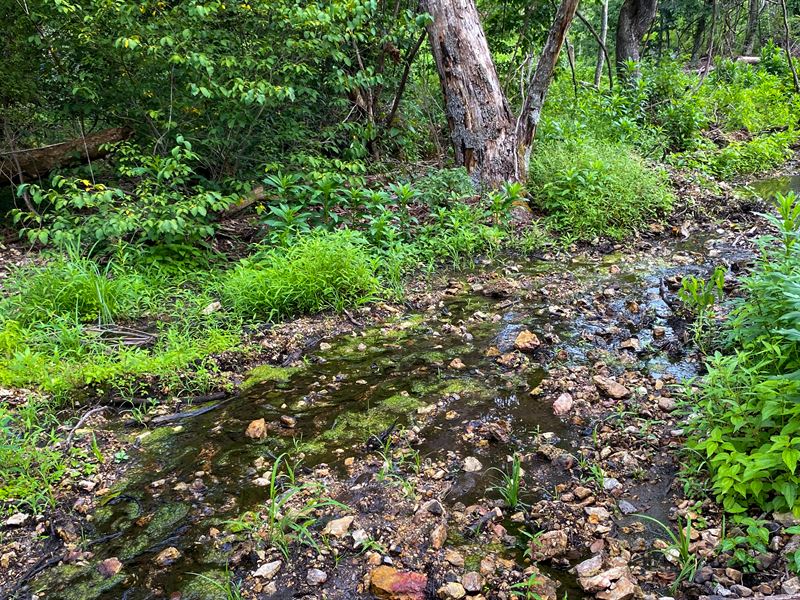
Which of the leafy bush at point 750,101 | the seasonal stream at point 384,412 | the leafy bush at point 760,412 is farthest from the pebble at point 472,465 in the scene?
the leafy bush at point 750,101

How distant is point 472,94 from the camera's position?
679 centimetres

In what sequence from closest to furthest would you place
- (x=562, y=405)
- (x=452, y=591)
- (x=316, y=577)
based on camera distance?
(x=452, y=591), (x=316, y=577), (x=562, y=405)

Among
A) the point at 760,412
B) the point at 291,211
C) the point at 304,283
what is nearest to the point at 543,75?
the point at 291,211

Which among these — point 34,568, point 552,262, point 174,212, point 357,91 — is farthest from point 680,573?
point 357,91

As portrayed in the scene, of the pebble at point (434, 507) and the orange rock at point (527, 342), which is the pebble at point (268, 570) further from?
the orange rock at point (527, 342)

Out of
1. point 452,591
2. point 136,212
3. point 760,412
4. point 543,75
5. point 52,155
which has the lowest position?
point 452,591

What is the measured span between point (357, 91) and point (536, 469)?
618 centimetres

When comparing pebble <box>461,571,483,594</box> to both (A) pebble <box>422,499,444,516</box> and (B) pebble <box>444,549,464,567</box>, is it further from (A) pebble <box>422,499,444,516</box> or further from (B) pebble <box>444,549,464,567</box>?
(A) pebble <box>422,499,444,516</box>

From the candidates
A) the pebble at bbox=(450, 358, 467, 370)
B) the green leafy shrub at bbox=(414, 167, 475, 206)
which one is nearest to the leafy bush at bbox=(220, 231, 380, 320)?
the pebble at bbox=(450, 358, 467, 370)

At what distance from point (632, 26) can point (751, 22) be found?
808 centimetres

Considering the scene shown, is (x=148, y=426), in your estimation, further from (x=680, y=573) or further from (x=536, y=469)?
(x=680, y=573)

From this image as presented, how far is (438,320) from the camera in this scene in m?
4.55

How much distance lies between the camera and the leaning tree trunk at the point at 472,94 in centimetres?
670

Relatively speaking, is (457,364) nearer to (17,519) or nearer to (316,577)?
(316,577)
